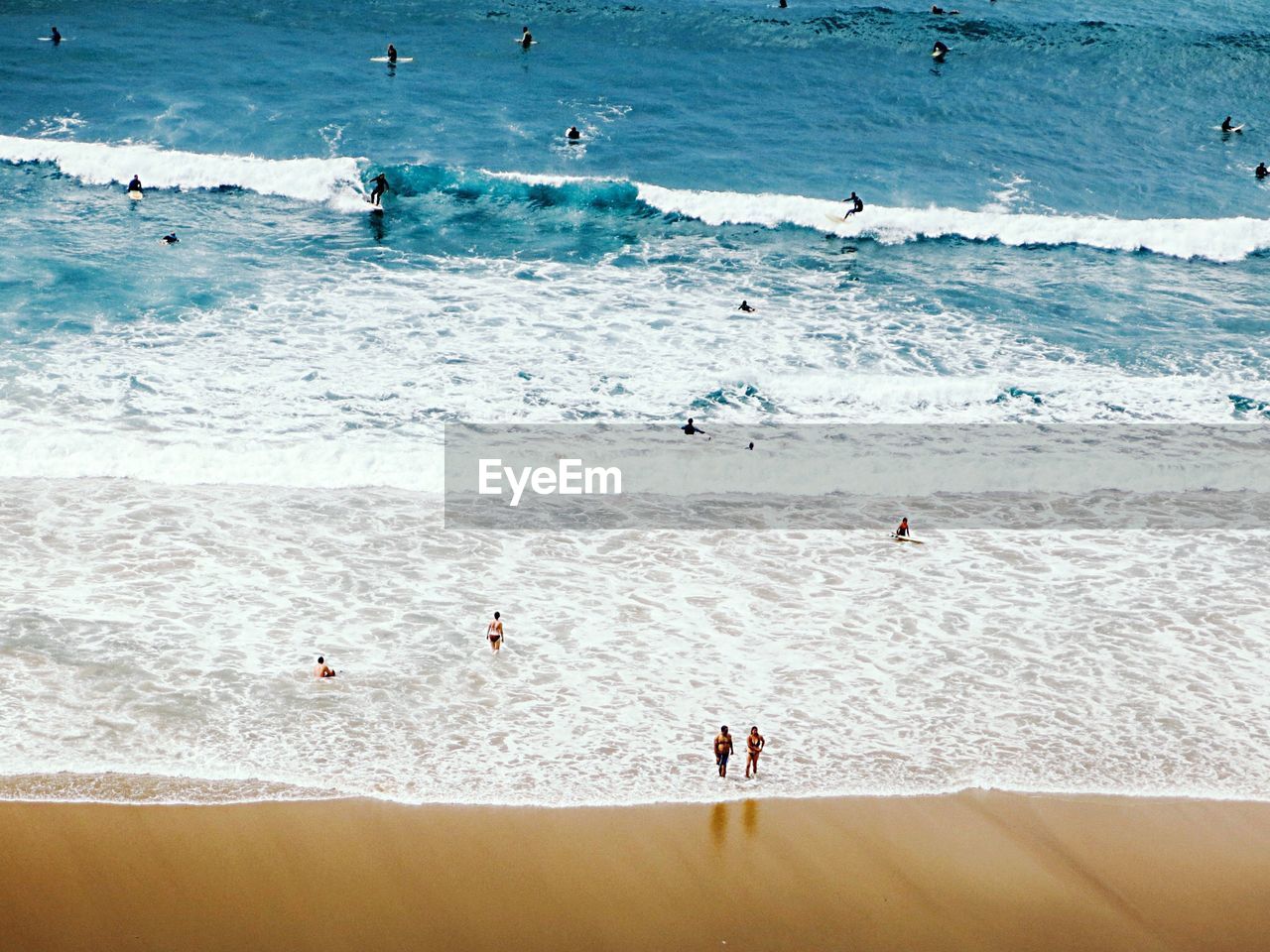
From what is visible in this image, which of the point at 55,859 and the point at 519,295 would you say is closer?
the point at 55,859

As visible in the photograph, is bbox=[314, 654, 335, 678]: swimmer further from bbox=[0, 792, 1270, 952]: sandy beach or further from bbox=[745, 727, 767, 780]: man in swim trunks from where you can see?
bbox=[745, 727, 767, 780]: man in swim trunks

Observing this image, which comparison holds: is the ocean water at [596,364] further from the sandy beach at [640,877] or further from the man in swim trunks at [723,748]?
the sandy beach at [640,877]

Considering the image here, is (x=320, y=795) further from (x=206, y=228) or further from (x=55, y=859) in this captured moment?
(x=206, y=228)

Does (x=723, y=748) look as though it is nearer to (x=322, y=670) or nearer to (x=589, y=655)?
(x=589, y=655)

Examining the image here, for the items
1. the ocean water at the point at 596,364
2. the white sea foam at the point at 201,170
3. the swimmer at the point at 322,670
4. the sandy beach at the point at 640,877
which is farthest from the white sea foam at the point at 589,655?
the white sea foam at the point at 201,170

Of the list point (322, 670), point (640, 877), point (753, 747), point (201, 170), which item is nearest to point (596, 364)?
point (322, 670)

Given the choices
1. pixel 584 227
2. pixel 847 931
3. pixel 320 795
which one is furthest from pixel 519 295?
pixel 847 931

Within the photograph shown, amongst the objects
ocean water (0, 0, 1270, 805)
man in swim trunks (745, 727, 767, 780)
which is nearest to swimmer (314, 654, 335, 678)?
ocean water (0, 0, 1270, 805)
